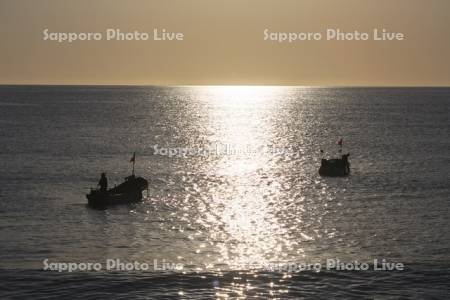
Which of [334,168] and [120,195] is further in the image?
[334,168]

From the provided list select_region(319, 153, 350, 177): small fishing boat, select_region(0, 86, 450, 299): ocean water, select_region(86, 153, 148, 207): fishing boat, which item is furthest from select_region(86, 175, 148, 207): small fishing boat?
select_region(319, 153, 350, 177): small fishing boat

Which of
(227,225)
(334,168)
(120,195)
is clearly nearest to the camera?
(227,225)

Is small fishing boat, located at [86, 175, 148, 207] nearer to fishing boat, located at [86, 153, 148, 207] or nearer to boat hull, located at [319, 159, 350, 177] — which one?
fishing boat, located at [86, 153, 148, 207]

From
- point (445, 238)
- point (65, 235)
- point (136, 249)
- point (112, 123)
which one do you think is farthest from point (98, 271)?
point (112, 123)

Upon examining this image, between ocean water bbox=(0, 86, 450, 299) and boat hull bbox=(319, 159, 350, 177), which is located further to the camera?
boat hull bbox=(319, 159, 350, 177)

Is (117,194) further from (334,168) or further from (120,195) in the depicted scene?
(334,168)

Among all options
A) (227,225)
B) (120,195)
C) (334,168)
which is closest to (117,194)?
(120,195)

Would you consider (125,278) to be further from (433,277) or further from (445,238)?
(445,238)

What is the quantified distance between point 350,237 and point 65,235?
18504 mm

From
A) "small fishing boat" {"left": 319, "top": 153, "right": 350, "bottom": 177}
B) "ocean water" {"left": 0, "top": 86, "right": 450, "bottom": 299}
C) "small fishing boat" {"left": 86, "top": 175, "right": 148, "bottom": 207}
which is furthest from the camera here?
"small fishing boat" {"left": 319, "top": 153, "right": 350, "bottom": 177}

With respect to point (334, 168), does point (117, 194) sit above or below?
below

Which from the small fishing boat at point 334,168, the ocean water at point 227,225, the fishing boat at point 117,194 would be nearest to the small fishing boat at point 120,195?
the fishing boat at point 117,194

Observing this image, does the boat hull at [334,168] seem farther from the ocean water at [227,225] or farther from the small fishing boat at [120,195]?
the small fishing boat at [120,195]

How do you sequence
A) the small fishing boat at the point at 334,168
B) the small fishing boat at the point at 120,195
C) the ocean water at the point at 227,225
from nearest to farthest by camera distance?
1. the ocean water at the point at 227,225
2. the small fishing boat at the point at 120,195
3. the small fishing boat at the point at 334,168
